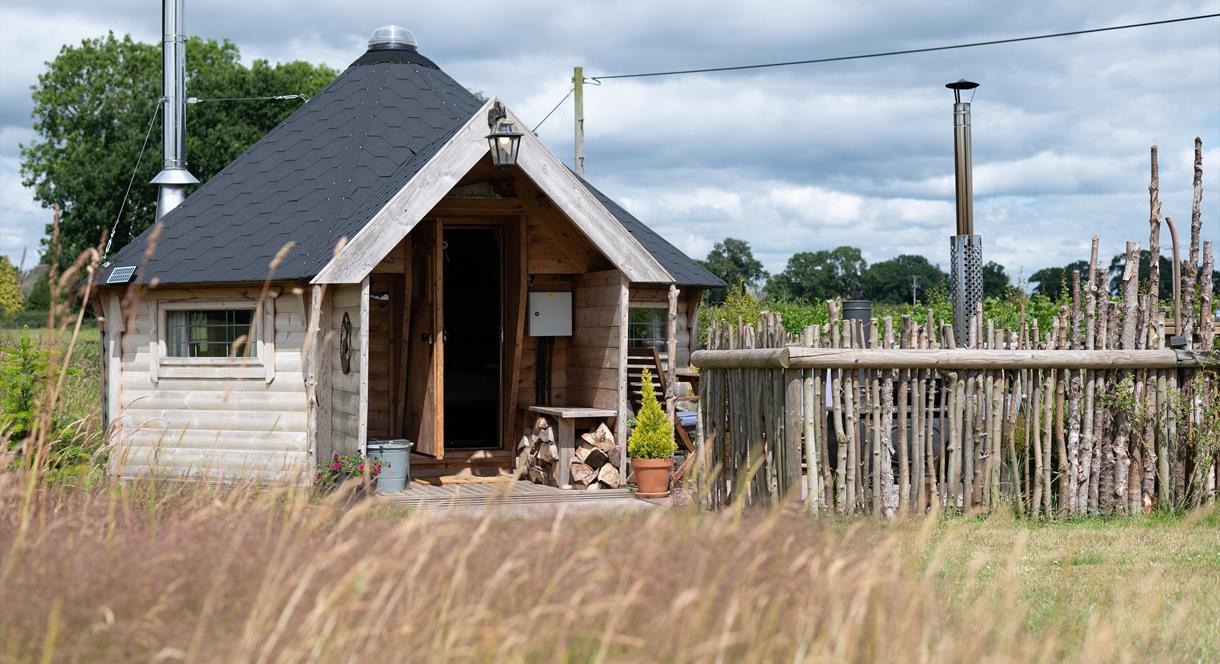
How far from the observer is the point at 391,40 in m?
14.8

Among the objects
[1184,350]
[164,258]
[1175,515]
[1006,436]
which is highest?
[164,258]

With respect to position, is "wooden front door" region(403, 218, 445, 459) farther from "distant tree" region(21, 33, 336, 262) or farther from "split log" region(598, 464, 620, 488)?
"distant tree" region(21, 33, 336, 262)

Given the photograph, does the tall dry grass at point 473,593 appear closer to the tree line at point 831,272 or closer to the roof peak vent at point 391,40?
the roof peak vent at point 391,40

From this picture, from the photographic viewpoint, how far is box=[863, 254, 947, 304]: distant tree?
69.1 m

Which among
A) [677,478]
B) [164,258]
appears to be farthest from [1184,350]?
[164,258]

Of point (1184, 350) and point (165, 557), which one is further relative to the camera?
point (1184, 350)

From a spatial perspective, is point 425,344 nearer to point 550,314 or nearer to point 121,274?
point 550,314

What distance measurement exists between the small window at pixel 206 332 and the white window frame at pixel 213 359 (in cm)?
8

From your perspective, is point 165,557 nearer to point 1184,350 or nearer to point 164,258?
point 1184,350

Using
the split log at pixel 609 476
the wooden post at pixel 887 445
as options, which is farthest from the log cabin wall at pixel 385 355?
the wooden post at pixel 887 445

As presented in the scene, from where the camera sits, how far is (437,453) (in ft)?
38.2

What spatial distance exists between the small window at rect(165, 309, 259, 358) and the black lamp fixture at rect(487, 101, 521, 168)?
3097 mm

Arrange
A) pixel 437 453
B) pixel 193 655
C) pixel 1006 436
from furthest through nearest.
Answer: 1. pixel 437 453
2. pixel 1006 436
3. pixel 193 655

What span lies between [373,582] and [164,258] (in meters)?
9.11
